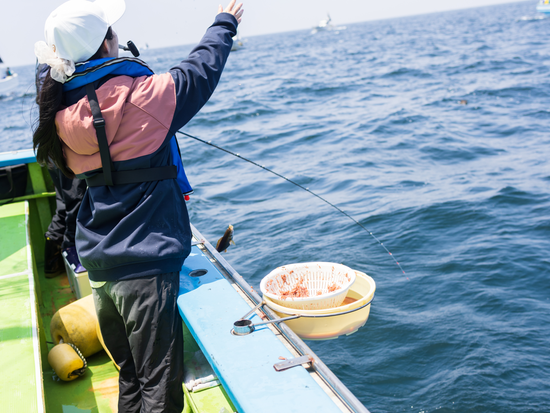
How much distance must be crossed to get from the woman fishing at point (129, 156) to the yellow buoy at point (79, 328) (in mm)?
915

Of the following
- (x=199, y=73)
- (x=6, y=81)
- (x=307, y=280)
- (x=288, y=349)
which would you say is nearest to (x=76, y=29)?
(x=199, y=73)

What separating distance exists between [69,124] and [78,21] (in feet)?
1.15

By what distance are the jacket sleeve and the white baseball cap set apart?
286mm

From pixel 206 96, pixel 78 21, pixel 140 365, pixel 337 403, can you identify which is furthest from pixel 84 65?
pixel 337 403

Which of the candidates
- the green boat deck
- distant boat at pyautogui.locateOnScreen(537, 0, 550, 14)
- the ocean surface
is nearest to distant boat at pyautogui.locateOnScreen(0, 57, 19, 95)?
the ocean surface

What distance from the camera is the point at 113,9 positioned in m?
1.80

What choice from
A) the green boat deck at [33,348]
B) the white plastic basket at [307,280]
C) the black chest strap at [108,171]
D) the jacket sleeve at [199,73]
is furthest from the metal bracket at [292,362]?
the jacket sleeve at [199,73]

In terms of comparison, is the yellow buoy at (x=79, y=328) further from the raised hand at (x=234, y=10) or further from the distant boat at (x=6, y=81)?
the distant boat at (x=6, y=81)

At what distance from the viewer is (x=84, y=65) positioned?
5.57 ft

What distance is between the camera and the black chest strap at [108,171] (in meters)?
1.65

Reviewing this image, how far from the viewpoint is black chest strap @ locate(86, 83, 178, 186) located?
165 cm

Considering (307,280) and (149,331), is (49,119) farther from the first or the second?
(307,280)

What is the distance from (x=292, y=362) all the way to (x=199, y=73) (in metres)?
1.08

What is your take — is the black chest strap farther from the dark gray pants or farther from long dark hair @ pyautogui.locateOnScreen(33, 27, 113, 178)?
the dark gray pants
